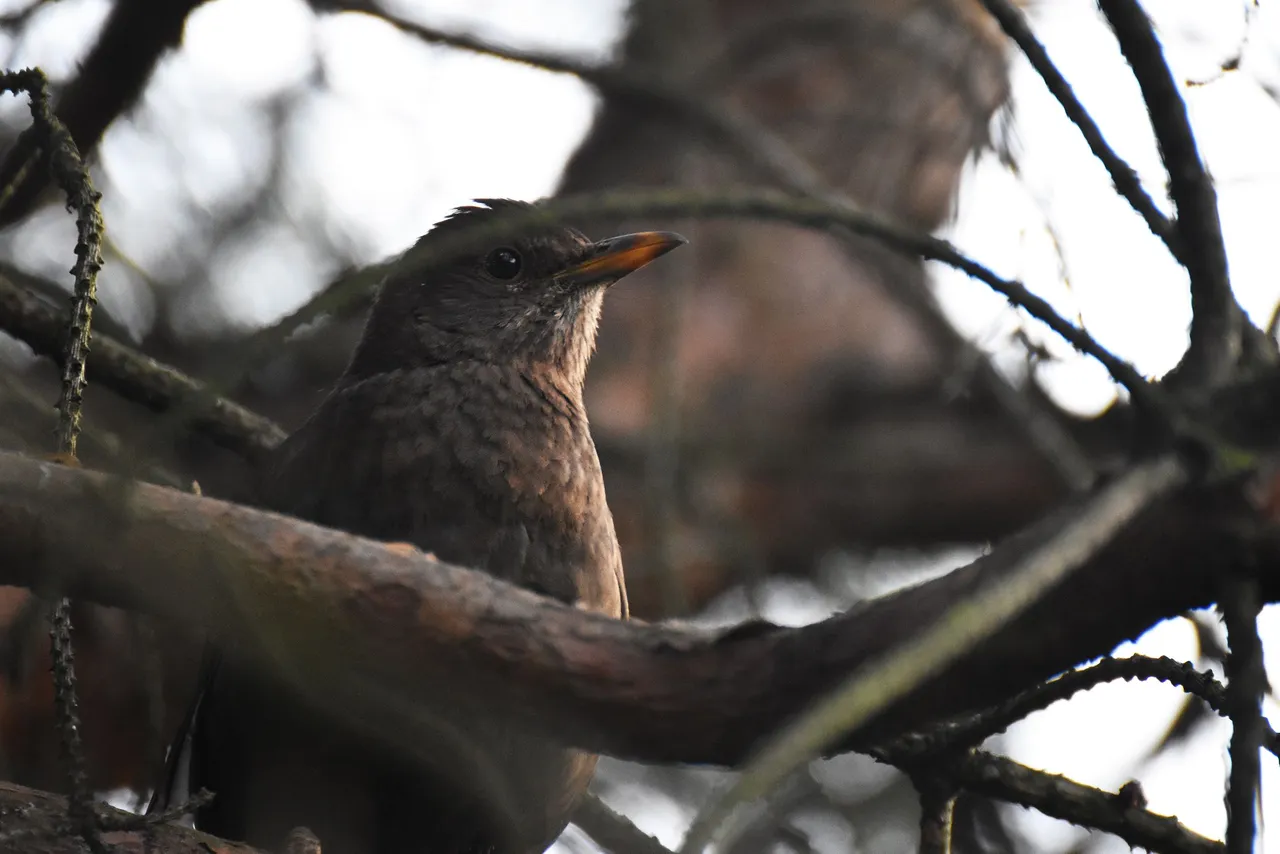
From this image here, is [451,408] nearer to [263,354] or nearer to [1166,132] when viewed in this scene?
[263,354]

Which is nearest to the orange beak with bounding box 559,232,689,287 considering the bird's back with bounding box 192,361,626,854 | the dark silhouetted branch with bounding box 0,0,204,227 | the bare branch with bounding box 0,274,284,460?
the bird's back with bounding box 192,361,626,854

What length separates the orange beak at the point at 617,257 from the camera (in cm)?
469

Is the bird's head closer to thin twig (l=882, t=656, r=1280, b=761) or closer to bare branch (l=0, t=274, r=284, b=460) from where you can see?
bare branch (l=0, t=274, r=284, b=460)

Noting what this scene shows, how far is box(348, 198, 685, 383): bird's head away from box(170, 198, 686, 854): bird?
31 centimetres

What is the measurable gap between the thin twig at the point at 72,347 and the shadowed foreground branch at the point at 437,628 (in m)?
0.11

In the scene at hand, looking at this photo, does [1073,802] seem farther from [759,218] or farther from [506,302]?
[506,302]

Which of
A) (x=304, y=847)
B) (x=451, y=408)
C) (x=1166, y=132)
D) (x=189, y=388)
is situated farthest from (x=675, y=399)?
(x=1166, y=132)

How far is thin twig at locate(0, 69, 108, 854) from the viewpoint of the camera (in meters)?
2.07

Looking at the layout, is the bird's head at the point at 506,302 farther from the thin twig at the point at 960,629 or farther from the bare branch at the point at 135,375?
the thin twig at the point at 960,629

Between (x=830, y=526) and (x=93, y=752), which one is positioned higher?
(x=830, y=526)

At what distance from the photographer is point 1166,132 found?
2139 millimetres

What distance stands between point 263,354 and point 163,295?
3236mm

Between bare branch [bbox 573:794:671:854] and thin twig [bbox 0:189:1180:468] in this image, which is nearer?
thin twig [bbox 0:189:1180:468]

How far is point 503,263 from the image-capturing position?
16.3 ft
